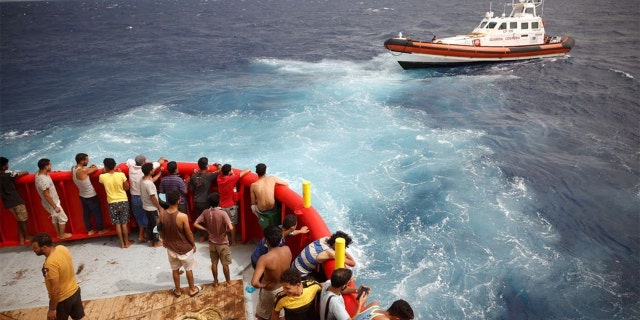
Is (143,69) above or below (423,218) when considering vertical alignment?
above

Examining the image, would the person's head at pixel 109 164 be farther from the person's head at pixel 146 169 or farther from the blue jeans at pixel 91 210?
the blue jeans at pixel 91 210

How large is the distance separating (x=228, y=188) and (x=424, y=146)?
11094 millimetres

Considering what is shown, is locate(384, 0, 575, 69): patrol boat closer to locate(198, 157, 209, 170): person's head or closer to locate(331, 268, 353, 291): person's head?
locate(198, 157, 209, 170): person's head

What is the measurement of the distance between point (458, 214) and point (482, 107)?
11.3 metres

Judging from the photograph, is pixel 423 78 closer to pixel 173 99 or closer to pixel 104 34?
pixel 173 99

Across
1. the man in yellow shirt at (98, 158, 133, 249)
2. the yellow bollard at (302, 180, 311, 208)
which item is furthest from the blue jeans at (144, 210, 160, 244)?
the yellow bollard at (302, 180, 311, 208)

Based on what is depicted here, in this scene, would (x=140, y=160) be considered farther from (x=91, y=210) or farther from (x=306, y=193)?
(x=306, y=193)

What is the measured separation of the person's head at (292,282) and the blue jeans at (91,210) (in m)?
4.22

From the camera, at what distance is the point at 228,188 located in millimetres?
6539

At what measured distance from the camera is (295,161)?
14.9 m

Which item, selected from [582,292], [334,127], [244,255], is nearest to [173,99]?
[334,127]

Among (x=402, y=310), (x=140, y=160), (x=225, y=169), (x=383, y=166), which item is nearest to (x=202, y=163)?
(x=225, y=169)

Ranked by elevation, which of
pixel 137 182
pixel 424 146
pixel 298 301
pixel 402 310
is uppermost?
pixel 137 182

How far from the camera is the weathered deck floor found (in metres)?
5.46
